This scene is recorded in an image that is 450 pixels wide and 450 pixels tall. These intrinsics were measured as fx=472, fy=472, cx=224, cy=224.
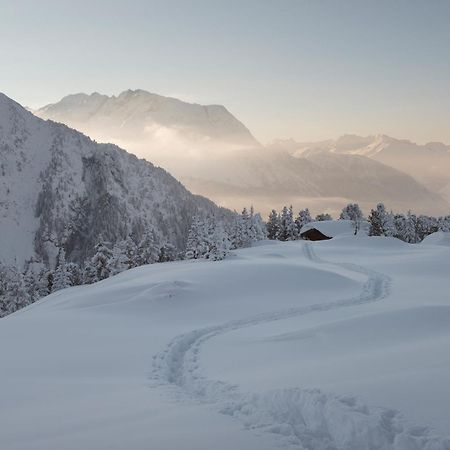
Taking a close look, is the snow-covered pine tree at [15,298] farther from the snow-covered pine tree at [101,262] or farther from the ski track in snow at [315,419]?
the ski track in snow at [315,419]

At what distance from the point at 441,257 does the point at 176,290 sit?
26.8 meters

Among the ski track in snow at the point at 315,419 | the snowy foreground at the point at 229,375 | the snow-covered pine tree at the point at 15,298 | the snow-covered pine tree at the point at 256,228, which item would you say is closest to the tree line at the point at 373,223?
the snow-covered pine tree at the point at 256,228

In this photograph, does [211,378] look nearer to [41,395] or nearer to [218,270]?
[41,395]

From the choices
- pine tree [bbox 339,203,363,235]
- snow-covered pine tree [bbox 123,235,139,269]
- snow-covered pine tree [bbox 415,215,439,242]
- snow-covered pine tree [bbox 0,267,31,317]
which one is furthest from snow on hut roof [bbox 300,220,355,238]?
snow-covered pine tree [bbox 0,267,31,317]

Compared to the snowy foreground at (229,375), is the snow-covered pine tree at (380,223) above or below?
above

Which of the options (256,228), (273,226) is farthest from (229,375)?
(273,226)

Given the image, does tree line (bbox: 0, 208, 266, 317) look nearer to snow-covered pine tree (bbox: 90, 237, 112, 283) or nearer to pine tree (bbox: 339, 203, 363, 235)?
snow-covered pine tree (bbox: 90, 237, 112, 283)

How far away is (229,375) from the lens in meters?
11.3

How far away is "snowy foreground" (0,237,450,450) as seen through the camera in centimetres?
668

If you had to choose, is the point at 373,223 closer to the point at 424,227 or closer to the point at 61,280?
the point at 424,227

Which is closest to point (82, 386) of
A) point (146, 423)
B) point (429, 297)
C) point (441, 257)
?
point (146, 423)

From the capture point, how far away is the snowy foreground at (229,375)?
668 cm

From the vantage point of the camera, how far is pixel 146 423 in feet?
24.2

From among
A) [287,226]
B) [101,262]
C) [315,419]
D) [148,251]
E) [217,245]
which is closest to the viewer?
[315,419]
